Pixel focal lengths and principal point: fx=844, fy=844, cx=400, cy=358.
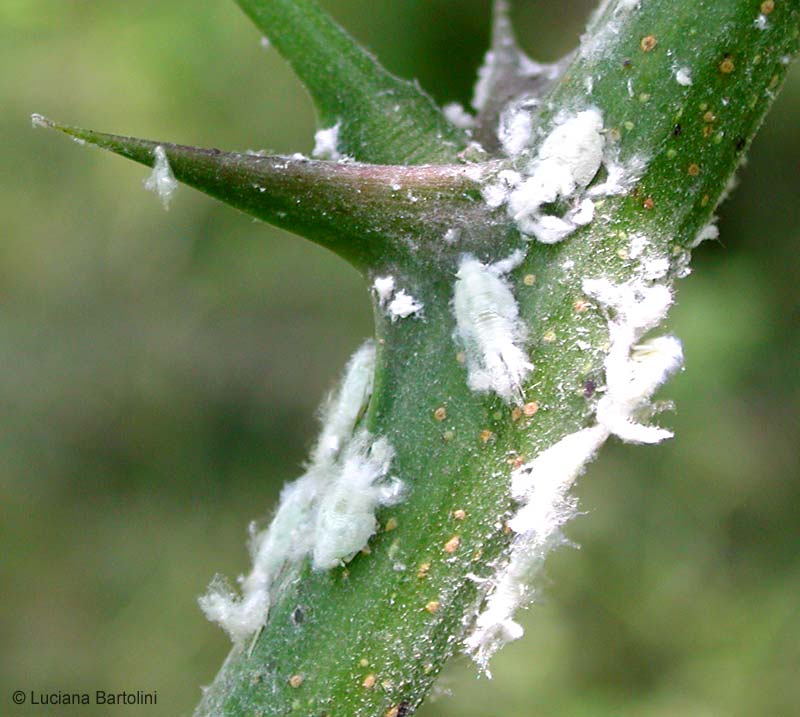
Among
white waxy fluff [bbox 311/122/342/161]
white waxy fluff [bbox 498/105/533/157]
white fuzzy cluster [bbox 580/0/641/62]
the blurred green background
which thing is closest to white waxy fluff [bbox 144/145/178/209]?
white waxy fluff [bbox 311/122/342/161]

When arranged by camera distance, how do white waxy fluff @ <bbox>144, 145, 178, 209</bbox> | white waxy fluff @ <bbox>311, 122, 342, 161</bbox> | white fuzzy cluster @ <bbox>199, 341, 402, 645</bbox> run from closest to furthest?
white waxy fluff @ <bbox>144, 145, 178, 209</bbox>
white fuzzy cluster @ <bbox>199, 341, 402, 645</bbox>
white waxy fluff @ <bbox>311, 122, 342, 161</bbox>

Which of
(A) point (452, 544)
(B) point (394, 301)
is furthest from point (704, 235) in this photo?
(A) point (452, 544)

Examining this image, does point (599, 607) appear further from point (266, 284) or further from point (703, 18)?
point (703, 18)

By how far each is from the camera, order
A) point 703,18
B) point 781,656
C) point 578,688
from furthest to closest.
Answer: point 578,688 → point 781,656 → point 703,18

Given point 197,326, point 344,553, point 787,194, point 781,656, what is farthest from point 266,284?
point 344,553

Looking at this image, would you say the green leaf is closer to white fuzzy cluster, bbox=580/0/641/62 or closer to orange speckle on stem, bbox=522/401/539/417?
white fuzzy cluster, bbox=580/0/641/62

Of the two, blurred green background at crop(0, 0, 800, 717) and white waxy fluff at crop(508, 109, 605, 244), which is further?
blurred green background at crop(0, 0, 800, 717)

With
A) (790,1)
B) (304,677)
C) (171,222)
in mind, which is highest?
(171,222)
